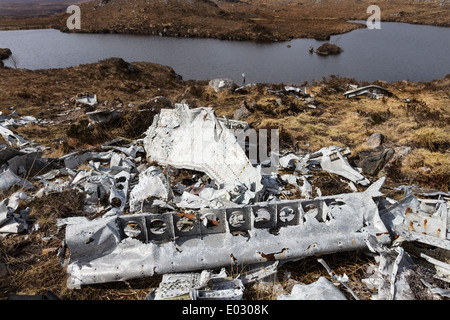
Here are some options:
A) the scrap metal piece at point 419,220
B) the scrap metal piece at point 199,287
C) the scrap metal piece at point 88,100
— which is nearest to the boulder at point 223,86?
the scrap metal piece at point 88,100

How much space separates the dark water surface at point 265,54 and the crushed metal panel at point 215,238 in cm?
1642

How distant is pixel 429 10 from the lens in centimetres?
4412

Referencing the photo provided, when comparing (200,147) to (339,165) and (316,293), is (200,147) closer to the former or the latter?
(339,165)

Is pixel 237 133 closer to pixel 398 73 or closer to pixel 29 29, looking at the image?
pixel 398 73

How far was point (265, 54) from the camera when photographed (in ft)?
88.3

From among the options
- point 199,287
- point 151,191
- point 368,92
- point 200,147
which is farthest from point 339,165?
point 368,92

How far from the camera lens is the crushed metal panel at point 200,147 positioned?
4.44 m

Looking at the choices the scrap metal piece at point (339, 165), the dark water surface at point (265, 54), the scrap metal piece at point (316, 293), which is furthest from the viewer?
the dark water surface at point (265, 54)

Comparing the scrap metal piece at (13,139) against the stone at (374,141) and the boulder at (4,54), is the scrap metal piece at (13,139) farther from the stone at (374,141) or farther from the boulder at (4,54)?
the boulder at (4,54)

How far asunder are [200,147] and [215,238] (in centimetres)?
253

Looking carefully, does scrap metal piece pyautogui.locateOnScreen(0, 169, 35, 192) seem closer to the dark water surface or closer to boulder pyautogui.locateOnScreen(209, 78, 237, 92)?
boulder pyautogui.locateOnScreen(209, 78, 237, 92)

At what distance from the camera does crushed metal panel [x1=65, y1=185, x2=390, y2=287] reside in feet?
9.57

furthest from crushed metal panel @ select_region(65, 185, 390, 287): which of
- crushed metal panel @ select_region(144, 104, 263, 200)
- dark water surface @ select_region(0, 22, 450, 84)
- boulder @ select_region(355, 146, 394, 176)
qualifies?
dark water surface @ select_region(0, 22, 450, 84)

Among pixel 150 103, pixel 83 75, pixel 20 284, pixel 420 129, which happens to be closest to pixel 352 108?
pixel 420 129
